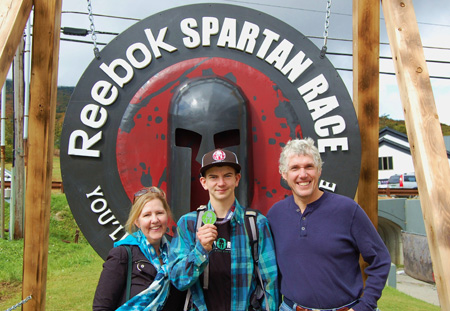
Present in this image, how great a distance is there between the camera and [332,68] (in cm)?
331

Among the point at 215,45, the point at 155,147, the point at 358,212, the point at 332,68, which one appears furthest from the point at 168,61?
the point at 358,212

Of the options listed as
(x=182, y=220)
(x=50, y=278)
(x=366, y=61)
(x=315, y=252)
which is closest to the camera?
(x=315, y=252)

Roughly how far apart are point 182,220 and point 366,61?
1872 millimetres

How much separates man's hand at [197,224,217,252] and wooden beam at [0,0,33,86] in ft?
4.36

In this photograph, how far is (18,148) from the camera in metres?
10.9

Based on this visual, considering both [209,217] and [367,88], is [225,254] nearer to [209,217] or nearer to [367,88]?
[209,217]

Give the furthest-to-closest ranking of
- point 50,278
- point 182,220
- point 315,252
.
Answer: point 50,278 < point 182,220 < point 315,252

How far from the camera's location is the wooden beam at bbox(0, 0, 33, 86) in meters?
2.31

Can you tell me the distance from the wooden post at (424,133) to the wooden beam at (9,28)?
2208mm

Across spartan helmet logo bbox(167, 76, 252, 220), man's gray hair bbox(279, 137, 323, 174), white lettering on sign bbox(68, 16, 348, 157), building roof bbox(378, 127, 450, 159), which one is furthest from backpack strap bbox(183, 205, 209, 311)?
building roof bbox(378, 127, 450, 159)

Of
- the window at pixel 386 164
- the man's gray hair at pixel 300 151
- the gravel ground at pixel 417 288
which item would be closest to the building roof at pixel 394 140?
the window at pixel 386 164

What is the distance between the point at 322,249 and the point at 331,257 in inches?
2.0

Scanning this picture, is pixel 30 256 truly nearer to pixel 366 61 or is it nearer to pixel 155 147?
pixel 155 147

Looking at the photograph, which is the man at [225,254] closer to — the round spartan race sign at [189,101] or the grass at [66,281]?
the round spartan race sign at [189,101]
